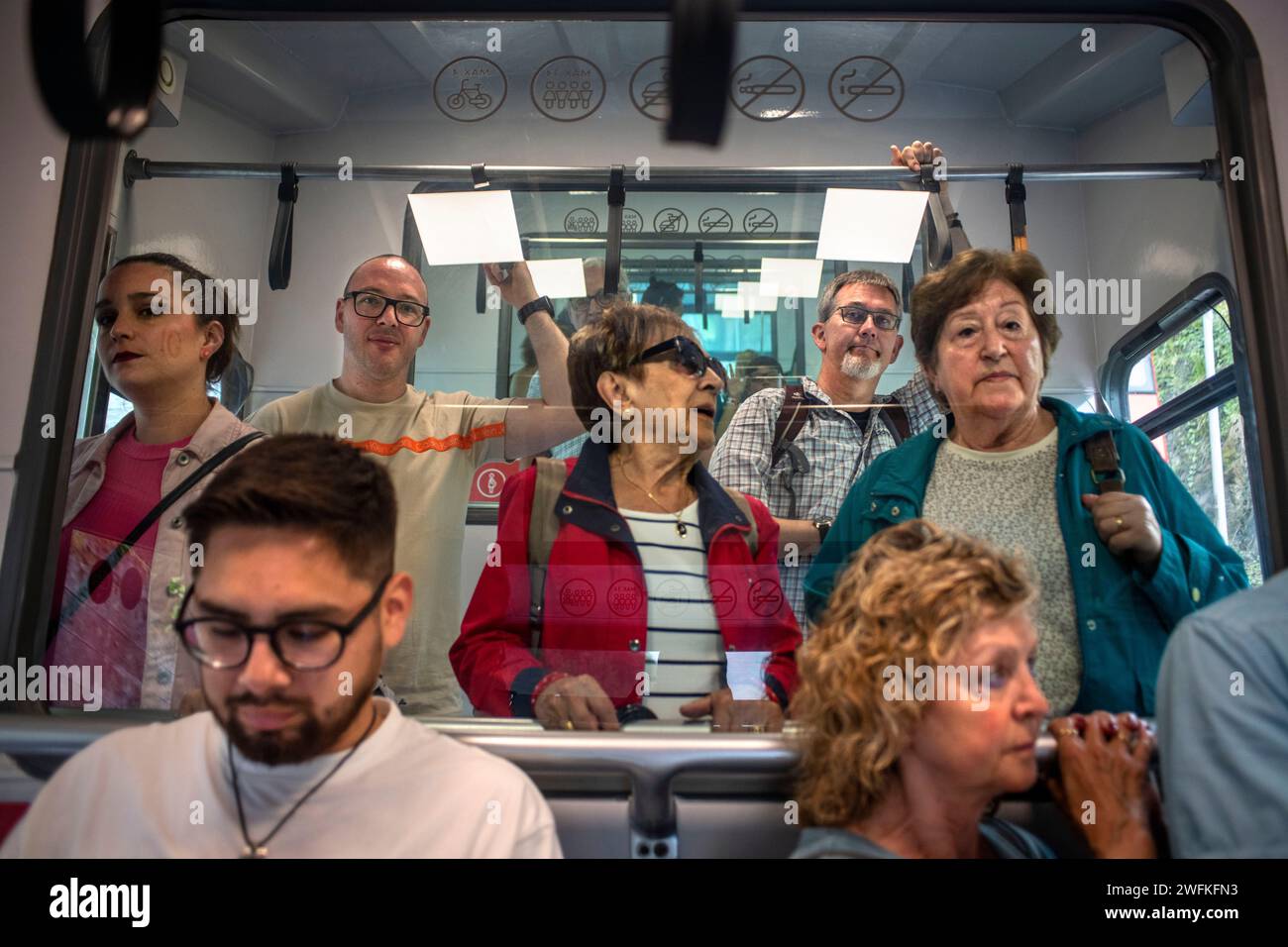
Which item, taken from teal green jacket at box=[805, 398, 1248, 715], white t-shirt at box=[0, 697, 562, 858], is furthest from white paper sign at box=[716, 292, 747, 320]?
white t-shirt at box=[0, 697, 562, 858]

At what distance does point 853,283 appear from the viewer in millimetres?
2031

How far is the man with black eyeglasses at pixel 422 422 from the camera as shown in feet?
5.79

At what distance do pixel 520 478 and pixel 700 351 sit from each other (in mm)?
427

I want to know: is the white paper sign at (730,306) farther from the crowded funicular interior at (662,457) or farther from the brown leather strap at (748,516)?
the brown leather strap at (748,516)

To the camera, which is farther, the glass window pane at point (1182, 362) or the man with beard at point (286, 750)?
the glass window pane at point (1182, 362)

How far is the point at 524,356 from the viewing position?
1970mm

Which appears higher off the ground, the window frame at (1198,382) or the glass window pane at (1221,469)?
the window frame at (1198,382)

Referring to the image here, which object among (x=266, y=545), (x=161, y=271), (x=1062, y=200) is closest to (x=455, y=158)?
(x=161, y=271)

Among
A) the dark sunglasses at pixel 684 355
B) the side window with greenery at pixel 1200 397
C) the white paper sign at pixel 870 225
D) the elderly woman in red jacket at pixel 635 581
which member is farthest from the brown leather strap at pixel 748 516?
the side window with greenery at pixel 1200 397

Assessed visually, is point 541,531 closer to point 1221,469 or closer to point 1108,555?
point 1108,555

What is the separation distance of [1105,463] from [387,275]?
1443 millimetres

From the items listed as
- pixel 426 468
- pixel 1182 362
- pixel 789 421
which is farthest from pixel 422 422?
pixel 1182 362

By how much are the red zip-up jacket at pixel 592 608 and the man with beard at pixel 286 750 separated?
34 cm

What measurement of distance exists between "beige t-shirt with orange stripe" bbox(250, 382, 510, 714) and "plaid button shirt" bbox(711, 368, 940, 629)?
1.52 feet
